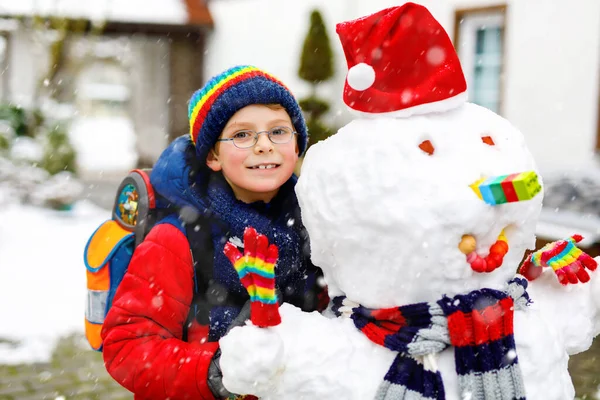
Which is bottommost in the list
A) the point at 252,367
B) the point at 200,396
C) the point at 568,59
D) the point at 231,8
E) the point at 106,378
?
the point at 106,378

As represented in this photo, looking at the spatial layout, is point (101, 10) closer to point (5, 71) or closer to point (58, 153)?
point (58, 153)

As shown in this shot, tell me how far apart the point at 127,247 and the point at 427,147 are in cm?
118

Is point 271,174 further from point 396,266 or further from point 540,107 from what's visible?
point 540,107

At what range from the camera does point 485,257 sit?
1.67 meters

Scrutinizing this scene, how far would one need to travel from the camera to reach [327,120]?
11.0 meters

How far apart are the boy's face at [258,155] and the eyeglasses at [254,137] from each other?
0.01 meters

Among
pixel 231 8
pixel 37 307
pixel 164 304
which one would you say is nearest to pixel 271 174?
pixel 164 304

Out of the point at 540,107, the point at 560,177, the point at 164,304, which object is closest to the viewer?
the point at 164,304

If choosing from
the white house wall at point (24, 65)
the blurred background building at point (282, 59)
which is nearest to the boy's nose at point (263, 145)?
the blurred background building at point (282, 59)

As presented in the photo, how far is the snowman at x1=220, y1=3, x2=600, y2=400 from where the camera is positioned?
1.60 meters

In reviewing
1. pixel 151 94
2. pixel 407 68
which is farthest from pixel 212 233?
pixel 151 94

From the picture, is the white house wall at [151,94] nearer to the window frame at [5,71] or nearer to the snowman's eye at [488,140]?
the window frame at [5,71]

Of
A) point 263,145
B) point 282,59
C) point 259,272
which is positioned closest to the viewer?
point 259,272

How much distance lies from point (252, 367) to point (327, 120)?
31.4ft
